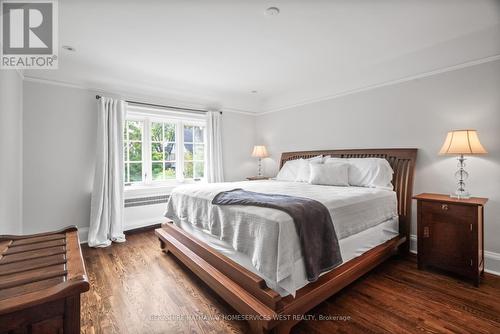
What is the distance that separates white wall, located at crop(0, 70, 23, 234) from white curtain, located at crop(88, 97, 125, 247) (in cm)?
78

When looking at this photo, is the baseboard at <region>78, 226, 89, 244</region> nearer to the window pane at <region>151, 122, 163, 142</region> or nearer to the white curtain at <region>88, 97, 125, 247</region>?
the white curtain at <region>88, 97, 125, 247</region>

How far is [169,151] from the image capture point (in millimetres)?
4309

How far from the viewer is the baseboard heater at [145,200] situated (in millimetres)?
3760

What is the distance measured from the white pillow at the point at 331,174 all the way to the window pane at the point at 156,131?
2.73 metres

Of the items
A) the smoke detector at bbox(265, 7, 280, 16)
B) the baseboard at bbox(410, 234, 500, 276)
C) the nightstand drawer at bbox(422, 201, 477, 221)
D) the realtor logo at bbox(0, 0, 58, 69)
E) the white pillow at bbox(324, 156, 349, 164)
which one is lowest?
the baseboard at bbox(410, 234, 500, 276)

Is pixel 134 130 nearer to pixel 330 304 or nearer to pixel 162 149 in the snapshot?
pixel 162 149

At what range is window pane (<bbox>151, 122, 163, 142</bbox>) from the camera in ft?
13.6

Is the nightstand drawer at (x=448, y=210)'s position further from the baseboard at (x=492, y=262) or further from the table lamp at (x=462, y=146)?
the baseboard at (x=492, y=262)

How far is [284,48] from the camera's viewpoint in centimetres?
281

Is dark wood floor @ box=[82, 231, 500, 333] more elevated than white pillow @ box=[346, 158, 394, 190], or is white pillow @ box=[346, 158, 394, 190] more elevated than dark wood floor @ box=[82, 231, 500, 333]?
white pillow @ box=[346, 158, 394, 190]

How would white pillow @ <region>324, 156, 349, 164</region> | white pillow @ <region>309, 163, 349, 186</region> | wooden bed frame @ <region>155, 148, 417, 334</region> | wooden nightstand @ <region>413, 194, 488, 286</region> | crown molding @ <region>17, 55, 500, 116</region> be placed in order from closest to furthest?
wooden bed frame @ <region>155, 148, 417, 334</region> < wooden nightstand @ <region>413, 194, 488, 286</region> < crown molding @ <region>17, 55, 500, 116</region> < white pillow @ <region>309, 163, 349, 186</region> < white pillow @ <region>324, 156, 349, 164</region>

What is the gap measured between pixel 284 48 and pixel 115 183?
296 centimetres

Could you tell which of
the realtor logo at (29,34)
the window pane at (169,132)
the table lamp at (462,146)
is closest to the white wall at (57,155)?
the realtor logo at (29,34)

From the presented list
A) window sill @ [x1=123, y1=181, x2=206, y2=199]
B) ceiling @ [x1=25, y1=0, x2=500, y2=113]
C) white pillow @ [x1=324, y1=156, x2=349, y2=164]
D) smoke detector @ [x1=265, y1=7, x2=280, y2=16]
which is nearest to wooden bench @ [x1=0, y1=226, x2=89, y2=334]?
ceiling @ [x1=25, y1=0, x2=500, y2=113]
